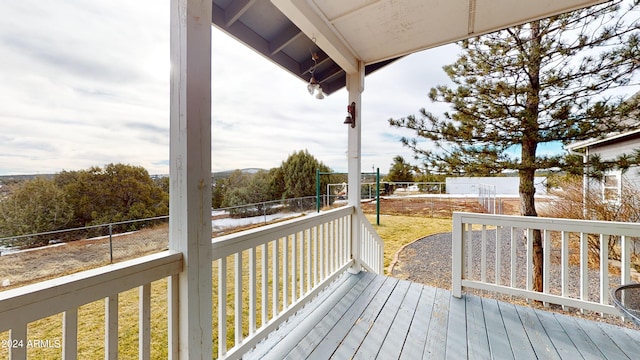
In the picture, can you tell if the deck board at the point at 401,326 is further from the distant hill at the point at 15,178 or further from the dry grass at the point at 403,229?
the dry grass at the point at 403,229

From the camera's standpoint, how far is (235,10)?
199 cm

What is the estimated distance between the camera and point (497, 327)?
1989mm

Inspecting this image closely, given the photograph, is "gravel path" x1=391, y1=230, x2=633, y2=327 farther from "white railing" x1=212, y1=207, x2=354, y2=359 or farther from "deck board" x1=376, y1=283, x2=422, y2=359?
"white railing" x1=212, y1=207, x2=354, y2=359

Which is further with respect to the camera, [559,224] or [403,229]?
[403,229]

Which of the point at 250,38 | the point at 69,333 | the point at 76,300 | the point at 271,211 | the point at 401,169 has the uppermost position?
the point at 250,38

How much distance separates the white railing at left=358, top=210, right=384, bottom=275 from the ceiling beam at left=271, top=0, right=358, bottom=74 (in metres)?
1.75

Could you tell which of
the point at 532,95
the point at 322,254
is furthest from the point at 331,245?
the point at 532,95

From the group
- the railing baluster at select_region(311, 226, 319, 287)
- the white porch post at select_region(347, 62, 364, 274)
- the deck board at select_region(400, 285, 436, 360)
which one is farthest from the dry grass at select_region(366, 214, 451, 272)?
the railing baluster at select_region(311, 226, 319, 287)

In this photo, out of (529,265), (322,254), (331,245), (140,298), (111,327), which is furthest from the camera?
(331,245)

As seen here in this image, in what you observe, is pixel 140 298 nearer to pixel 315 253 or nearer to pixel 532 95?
pixel 315 253

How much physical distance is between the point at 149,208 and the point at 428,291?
2.58 meters

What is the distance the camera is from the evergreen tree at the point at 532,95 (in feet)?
10.3

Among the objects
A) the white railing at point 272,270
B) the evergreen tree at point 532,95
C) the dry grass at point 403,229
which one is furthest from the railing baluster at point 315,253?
the dry grass at point 403,229

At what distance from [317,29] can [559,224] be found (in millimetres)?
2647
